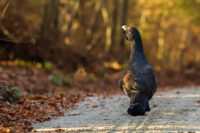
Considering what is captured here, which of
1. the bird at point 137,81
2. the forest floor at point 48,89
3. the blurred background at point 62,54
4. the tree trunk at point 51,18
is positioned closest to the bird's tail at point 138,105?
the bird at point 137,81

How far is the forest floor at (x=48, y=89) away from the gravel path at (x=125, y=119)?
0.65 feet

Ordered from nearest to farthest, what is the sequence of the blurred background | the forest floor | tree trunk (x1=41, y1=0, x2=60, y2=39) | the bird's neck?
1. the forest floor
2. the bird's neck
3. the blurred background
4. tree trunk (x1=41, y1=0, x2=60, y2=39)

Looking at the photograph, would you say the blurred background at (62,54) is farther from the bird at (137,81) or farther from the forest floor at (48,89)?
the bird at (137,81)

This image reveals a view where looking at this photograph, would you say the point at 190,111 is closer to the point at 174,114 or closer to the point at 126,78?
the point at 174,114

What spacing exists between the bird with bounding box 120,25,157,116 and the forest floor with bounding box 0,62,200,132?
408 millimetres

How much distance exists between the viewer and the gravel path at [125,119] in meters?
5.25

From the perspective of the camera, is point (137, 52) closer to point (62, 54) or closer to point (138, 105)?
point (138, 105)

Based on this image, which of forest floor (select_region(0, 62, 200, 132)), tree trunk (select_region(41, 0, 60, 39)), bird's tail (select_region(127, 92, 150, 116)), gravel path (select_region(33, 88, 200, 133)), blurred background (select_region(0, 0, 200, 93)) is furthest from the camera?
tree trunk (select_region(41, 0, 60, 39))

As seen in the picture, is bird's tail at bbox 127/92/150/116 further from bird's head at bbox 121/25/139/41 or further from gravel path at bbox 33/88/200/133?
bird's head at bbox 121/25/139/41

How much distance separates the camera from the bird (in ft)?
19.6

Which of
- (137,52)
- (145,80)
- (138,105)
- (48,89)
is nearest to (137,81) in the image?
(145,80)

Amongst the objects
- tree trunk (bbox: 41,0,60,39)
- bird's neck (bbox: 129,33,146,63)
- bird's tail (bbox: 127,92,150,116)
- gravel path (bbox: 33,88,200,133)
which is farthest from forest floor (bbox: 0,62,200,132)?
tree trunk (bbox: 41,0,60,39)

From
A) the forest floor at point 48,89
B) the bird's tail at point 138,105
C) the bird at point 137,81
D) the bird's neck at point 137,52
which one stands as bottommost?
the forest floor at point 48,89

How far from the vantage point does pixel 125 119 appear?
5871 mm
